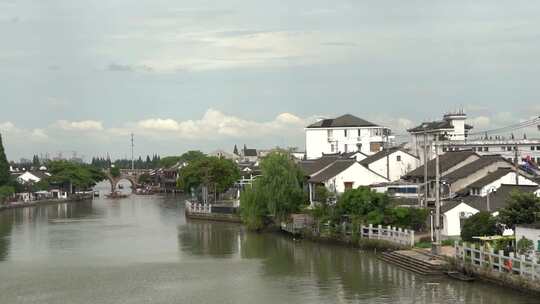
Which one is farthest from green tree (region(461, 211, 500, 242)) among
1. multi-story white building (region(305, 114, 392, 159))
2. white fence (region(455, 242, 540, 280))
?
multi-story white building (region(305, 114, 392, 159))

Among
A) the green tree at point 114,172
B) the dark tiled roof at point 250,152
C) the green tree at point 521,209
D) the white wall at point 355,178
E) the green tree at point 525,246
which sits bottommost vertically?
the green tree at point 525,246

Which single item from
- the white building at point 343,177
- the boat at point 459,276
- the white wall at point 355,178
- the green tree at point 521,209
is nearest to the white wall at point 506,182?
the green tree at point 521,209

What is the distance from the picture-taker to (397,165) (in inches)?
2534

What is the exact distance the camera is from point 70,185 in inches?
5054

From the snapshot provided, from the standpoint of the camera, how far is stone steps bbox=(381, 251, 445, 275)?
3307 centimetres

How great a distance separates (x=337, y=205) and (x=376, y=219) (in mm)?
3839

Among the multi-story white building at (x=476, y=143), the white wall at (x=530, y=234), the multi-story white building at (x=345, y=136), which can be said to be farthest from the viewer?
the multi-story white building at (x=345, y=136)

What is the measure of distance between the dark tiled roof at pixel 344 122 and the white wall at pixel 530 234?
56595 millimetres

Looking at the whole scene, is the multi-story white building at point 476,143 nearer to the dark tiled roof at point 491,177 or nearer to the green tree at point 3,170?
the dark tiled roof at point 491,177

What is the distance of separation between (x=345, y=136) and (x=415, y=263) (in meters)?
54.2

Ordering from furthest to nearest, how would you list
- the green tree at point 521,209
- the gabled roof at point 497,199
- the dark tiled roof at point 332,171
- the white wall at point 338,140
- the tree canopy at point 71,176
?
the tree canopy at point 71,176, the white wall at point 338,140, the dark tiled roof at point 332,171, the gabled roof at point 497,199, the green tree at point 521,209

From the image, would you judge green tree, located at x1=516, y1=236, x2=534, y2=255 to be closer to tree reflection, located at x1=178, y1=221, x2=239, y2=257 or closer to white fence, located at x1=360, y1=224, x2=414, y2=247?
white fence, located at x1=360, y1=224, x2=414, y2=247

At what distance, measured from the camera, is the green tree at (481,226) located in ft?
116

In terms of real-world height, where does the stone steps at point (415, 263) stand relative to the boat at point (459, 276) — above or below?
above
